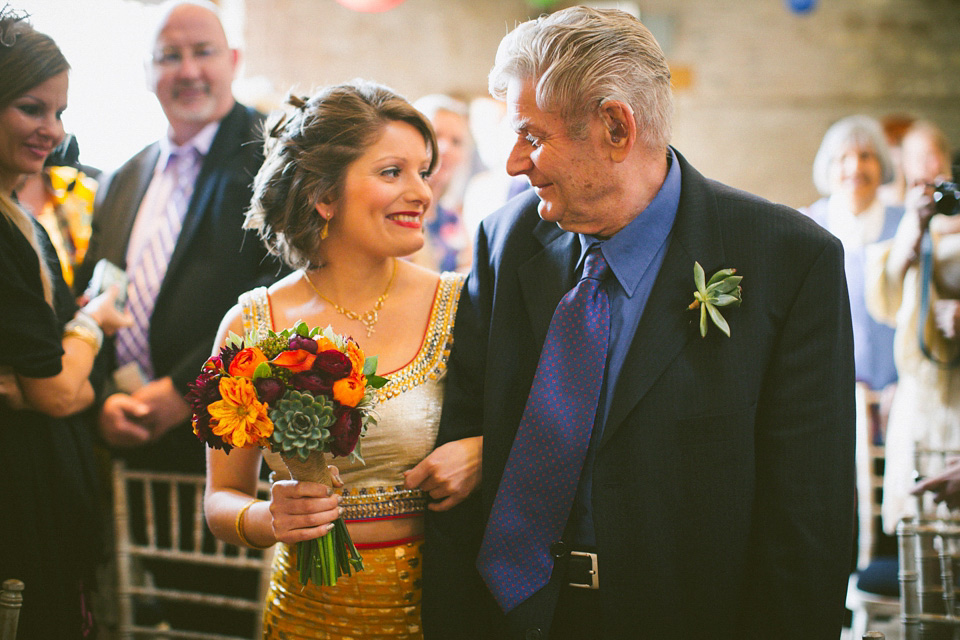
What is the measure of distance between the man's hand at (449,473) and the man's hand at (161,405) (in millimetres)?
1073

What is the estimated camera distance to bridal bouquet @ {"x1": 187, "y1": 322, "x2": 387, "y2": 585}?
4.74ft

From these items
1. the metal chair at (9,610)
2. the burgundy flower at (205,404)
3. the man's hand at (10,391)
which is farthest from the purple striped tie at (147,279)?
the burgundy flower at (205,404)

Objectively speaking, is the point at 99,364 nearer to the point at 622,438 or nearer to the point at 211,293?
the point at 211,293

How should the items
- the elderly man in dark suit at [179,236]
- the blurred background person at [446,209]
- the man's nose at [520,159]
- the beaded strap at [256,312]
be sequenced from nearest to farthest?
the man's nose at [520,159] → the beaded strap at [256,312] → the elderly man in dark suit at [179,236] → the blurred background person at [446,209]

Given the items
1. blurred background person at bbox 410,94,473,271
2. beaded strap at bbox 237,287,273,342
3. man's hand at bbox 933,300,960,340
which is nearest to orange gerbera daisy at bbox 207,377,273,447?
beaded strap at bbox 237,287,273,342

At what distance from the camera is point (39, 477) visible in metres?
1.98

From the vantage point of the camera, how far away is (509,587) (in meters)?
1.59

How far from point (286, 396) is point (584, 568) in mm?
710

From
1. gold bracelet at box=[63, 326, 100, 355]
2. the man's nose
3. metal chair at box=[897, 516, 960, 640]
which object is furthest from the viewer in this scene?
gold bracelet at box=[63, 326, 100, 355]

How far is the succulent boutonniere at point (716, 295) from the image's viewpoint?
4.91 ft

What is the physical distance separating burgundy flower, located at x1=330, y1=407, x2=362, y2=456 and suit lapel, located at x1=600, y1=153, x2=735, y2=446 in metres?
0.49

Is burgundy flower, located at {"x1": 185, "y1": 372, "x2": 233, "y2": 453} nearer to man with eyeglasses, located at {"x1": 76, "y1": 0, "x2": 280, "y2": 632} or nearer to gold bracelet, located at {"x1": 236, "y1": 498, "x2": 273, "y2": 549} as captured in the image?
gold bracelet, located at {"x1": 236, "y1": 498, "x2": 273, "y2": 549}

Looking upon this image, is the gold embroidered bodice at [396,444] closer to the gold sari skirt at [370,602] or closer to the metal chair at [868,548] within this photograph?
the gold sari skirt at [370,602]

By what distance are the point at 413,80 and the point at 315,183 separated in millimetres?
6154
